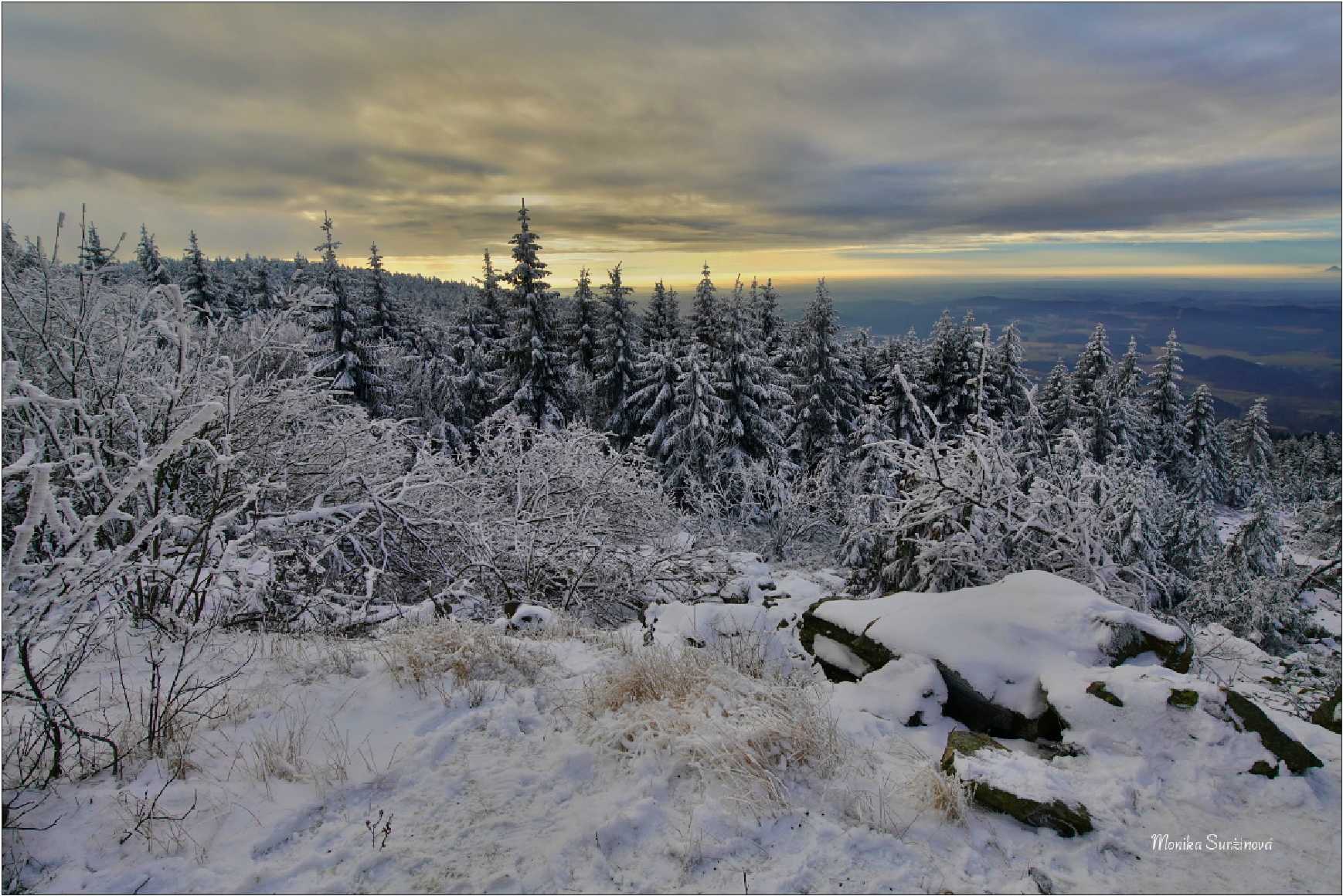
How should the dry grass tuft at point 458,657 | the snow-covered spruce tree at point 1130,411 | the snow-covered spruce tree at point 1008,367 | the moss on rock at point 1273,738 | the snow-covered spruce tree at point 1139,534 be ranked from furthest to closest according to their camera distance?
1. the snow-covered spruce tree at point 1130,411
2. the snow-covered spruce tree at point 1008,367
3. the snow-covered spruce tree at point 1139,534
4. the dry grass tuft at point 458,657
5. the moss on rock at point 1273,738

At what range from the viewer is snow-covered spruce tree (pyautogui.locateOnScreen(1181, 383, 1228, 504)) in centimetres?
3759

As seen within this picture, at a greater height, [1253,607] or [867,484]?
[867,484]

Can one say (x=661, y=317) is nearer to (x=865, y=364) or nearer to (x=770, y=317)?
(x=770, y=317)

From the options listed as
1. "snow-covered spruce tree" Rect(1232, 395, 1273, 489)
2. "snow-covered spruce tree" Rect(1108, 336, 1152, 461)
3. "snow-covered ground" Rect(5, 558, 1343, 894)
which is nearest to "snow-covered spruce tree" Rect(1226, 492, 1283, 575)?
"snow-covered spruce tree" Rect(1108, 336, 1152, 461)

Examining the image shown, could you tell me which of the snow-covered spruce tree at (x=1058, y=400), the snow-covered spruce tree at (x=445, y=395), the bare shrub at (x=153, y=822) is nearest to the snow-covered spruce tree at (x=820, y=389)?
the snow-covered spruce tree at (x=1058, y=400)

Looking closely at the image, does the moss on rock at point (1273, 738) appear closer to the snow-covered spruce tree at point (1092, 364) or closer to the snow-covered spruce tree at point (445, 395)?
the snow-covered spruce tree at point (445, 395)

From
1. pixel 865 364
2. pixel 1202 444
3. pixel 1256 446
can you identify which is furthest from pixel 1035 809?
pixel 1256 446

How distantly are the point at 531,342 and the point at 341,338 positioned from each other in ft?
23.7

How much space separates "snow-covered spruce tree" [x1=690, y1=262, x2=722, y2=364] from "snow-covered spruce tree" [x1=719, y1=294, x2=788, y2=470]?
2465 mm

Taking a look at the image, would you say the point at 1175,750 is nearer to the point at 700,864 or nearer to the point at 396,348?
the point at 700,864

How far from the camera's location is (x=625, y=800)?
3.13 metres

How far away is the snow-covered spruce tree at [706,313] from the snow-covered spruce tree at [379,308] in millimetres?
14303

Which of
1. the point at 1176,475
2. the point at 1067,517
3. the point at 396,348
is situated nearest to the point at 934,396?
the point at 1176,475

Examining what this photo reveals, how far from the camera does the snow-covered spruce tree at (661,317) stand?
32562mm
